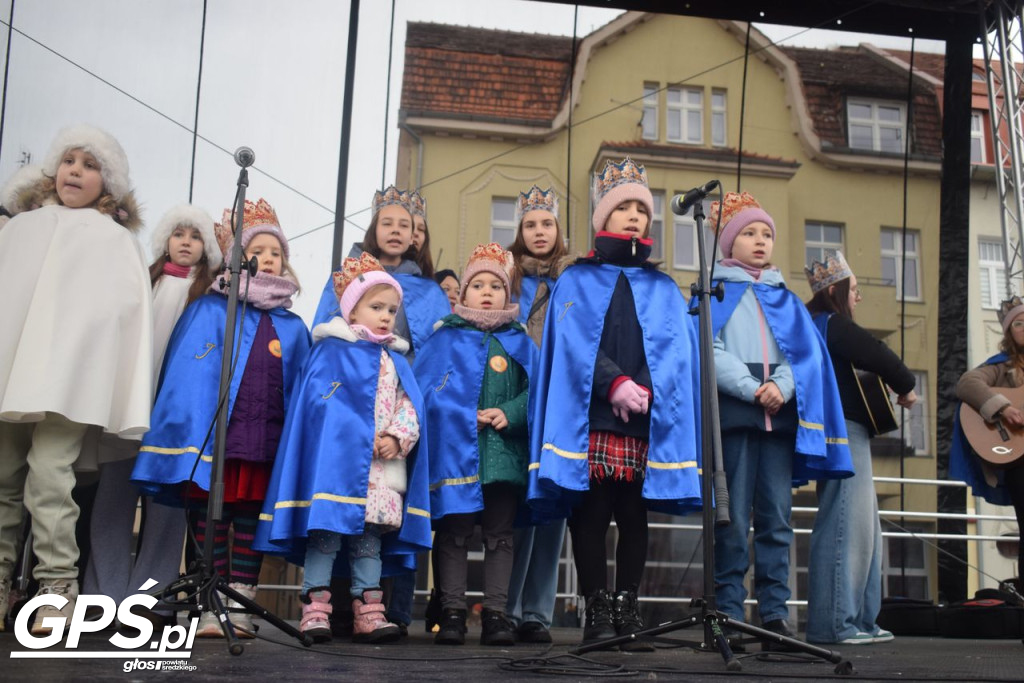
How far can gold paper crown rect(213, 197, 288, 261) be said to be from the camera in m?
4.83

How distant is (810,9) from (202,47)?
173 inches

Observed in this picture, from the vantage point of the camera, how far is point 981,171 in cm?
780

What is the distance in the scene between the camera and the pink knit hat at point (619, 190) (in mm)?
4375

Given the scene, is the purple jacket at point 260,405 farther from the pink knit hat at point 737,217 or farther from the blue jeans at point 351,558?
the pink knit hat at point 737,217

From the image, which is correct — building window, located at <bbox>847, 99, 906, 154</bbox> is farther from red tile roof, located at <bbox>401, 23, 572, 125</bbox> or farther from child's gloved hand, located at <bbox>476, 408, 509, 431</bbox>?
child's gloved hand, located at <bbox>476, 408, 509, 431</bbox>

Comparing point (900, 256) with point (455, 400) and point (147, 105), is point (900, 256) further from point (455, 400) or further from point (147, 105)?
point (147, 105)

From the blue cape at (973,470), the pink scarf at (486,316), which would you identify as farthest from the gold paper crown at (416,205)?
the blue cape at (973,470)

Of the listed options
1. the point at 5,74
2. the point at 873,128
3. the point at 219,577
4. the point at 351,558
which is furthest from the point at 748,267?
the point at 5,74

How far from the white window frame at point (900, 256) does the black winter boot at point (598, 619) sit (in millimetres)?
4700

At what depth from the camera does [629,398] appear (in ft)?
13.1

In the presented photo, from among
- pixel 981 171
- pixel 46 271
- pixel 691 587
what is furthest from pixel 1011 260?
pixel 691 587

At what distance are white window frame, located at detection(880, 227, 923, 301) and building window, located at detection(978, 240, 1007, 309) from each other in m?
0.45

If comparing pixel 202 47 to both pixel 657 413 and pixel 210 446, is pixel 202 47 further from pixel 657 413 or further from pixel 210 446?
pixel 657 413

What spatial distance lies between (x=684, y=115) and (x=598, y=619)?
4.73m
